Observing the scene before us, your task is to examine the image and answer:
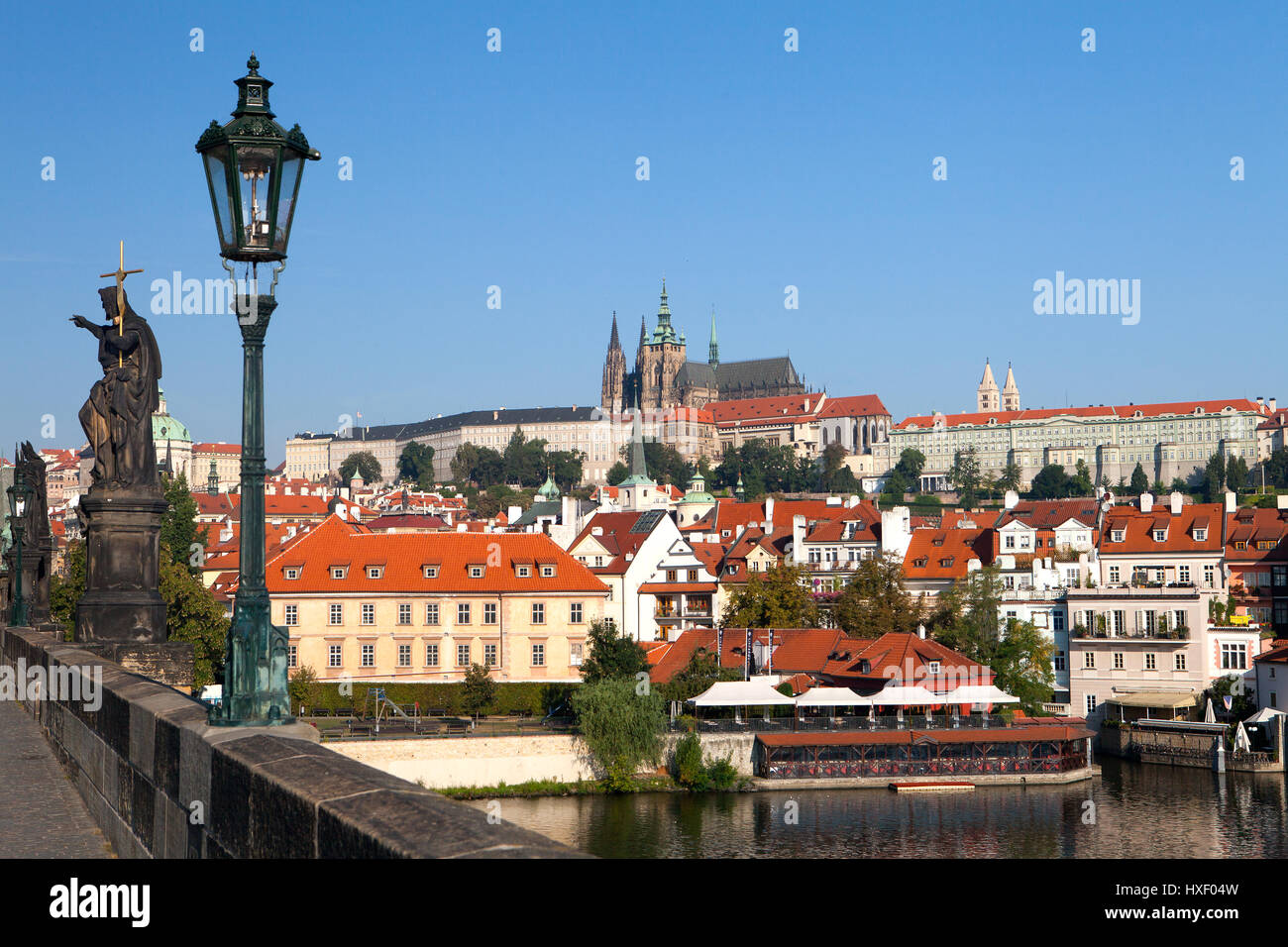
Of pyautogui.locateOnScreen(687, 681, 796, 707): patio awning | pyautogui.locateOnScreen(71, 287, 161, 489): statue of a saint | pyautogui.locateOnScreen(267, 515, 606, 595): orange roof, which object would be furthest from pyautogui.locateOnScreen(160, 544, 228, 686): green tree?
pyautogui.locateOnScreen(71, 287, 161, 489): statue of a saint

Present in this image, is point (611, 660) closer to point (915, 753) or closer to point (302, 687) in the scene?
point (302, 687)

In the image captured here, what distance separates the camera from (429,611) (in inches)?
2411

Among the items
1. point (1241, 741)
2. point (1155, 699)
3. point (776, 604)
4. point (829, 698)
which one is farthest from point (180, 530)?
point (1241, 741)

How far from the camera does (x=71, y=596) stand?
39.0m

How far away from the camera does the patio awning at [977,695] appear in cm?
5219

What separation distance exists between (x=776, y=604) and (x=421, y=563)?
15089 millimetres

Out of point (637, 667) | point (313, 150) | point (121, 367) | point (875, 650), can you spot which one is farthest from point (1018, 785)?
point (313, 150)

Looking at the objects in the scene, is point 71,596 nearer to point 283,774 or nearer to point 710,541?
point 283,774

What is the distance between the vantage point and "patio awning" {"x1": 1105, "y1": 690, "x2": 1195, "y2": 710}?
56766 millimetres

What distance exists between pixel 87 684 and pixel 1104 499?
84.4 meters

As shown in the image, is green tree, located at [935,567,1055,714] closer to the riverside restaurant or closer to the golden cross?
the riverside restaurant

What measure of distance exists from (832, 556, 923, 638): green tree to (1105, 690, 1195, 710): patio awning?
8.82 m

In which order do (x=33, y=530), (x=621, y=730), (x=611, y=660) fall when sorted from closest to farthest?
(x=33, y=530)
(x=621, y=730)
(x=611, y=660)

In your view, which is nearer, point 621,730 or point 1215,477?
point 621,730
